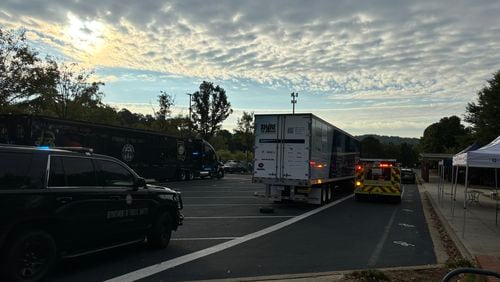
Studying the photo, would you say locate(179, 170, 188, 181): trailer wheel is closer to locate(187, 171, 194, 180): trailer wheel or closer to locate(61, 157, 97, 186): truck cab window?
locate(187, 171, 194, 180): trailer wheel

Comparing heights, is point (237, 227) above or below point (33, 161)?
below

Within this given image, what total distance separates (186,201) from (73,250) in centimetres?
1230

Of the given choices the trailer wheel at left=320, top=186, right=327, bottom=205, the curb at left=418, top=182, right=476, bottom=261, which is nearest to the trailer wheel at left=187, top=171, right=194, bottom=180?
the trailer wheel at left=320, top=186, right=327, bottom=205

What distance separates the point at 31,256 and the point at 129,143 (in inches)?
898

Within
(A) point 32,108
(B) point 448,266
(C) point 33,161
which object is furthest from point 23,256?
(A) point 32,108

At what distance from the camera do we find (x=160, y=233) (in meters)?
8.98

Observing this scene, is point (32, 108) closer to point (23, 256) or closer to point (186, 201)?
point (186, 201)

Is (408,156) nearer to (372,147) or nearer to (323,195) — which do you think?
(372,147)

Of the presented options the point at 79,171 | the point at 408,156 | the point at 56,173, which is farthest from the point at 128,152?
the point at 408,156

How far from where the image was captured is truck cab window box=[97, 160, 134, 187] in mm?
7676

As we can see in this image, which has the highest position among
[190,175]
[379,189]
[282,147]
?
[282,147]

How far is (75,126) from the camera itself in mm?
23812

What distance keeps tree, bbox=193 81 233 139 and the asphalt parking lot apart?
47.7 m

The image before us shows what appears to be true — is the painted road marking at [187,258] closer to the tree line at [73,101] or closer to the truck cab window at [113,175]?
the truck cab window at [113,175]
